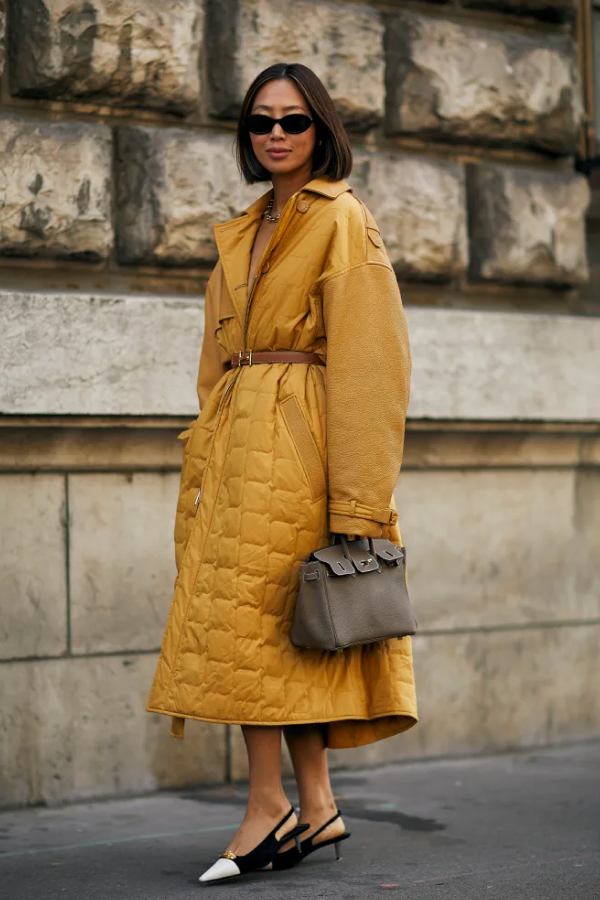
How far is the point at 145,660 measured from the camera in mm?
4805

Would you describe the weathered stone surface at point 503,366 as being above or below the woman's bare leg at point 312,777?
above

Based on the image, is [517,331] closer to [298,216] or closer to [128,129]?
[128,129]

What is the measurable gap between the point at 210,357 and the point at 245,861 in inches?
50.4

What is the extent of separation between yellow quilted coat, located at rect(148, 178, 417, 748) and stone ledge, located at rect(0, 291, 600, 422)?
98 cm

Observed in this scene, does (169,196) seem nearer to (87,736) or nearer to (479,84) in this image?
(479,84)

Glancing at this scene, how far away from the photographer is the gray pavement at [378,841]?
364 cm

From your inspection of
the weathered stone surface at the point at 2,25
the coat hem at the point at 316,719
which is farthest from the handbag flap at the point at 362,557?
the weathered stone surface at the point at 2,25

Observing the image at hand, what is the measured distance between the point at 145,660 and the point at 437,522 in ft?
3.97

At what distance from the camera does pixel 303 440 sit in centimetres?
368

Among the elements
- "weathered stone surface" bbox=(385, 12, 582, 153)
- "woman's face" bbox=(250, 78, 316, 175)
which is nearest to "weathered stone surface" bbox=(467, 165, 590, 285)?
"weathered stone surface" bbox=(385, 12, 582, 153)

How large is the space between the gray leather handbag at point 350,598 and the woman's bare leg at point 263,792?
0.91 feet

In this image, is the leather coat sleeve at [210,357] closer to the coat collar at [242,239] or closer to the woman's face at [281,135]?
the coat collar at [242,239]

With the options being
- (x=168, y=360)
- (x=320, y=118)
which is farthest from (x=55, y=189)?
(x=320, y=118)

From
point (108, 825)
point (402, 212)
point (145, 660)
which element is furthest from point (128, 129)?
point (108, 825)
